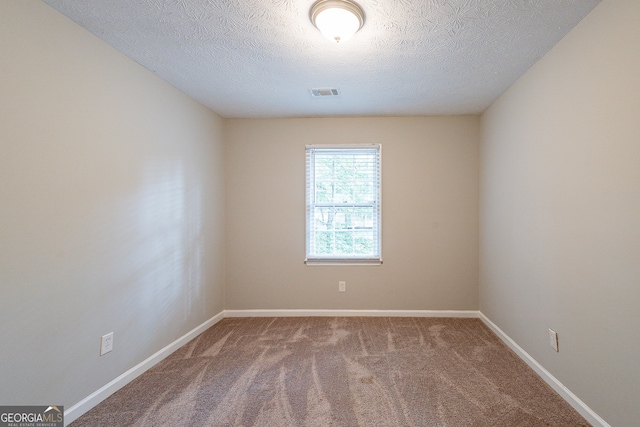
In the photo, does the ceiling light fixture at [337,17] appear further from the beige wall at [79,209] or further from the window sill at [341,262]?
the window sill at [341,262]

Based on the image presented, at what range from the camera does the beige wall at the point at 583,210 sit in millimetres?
1429

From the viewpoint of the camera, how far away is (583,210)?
1.72 m

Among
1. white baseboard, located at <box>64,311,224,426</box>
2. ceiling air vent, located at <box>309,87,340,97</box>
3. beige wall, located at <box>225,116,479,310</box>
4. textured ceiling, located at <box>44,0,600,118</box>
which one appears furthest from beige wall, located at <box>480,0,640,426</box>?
white baseboard, located at <box>64,311,224,426</box>

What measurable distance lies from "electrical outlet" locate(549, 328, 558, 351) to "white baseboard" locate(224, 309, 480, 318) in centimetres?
140

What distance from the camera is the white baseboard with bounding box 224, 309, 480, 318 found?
3.40 m

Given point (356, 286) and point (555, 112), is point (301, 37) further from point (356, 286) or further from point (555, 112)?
point (356, 286)

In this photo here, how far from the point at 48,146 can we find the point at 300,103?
2.13 metres

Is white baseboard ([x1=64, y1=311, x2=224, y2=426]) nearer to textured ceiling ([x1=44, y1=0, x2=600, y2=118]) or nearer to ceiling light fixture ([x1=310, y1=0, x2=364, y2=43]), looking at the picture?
textured ceiling ([x1=44, y1=0, x2=600, y2=118])

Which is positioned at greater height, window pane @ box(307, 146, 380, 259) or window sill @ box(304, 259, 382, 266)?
window pane @ box(307, 146, 380, 259)

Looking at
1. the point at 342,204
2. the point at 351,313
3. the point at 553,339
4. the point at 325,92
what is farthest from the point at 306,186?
the point at 553,339

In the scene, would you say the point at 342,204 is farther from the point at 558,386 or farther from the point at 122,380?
the point at 122,380

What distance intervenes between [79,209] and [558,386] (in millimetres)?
3346

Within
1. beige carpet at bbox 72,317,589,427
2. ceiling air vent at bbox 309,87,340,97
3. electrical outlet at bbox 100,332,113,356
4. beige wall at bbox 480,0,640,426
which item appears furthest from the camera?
ceiling air vent at bbox 309,87,340,97

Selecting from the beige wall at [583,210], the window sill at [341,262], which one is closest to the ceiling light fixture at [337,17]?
the beige wall at [583,210]
